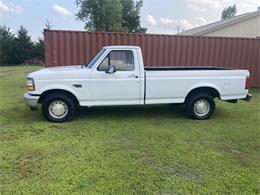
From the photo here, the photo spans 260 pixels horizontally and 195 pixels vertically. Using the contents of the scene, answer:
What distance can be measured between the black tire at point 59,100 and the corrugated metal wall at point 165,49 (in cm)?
490

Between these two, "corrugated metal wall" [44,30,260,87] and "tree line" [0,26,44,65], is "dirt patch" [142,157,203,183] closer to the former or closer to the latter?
"corrugated metal wall" [44,30,260,87]

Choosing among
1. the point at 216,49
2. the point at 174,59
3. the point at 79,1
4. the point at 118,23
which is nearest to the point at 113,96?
the point at 174,59

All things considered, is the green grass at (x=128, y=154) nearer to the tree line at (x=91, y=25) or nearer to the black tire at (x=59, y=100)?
the black tire at (x=59, y=100)

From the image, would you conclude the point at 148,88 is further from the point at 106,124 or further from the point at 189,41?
the point at 189,41

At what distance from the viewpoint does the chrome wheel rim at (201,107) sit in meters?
6.36

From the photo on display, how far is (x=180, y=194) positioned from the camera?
302 centimetres

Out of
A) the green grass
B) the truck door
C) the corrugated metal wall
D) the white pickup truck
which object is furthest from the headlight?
the corrugated metal wall

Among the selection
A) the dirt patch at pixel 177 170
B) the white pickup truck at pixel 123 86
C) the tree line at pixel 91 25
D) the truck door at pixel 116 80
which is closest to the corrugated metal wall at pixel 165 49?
the white pickup truck at pixel 123 86

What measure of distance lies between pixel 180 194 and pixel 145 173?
24.8 inches

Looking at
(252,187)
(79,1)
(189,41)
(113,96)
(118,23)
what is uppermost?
(79,1)

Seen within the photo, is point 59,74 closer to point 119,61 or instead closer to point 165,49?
point 119,61

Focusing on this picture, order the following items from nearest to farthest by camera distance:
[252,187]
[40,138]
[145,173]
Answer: [252,187] → [145,173] → [40,138]

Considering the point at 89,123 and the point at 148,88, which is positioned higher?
the point at 148,88

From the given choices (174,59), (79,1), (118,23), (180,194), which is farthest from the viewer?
(79,1)
